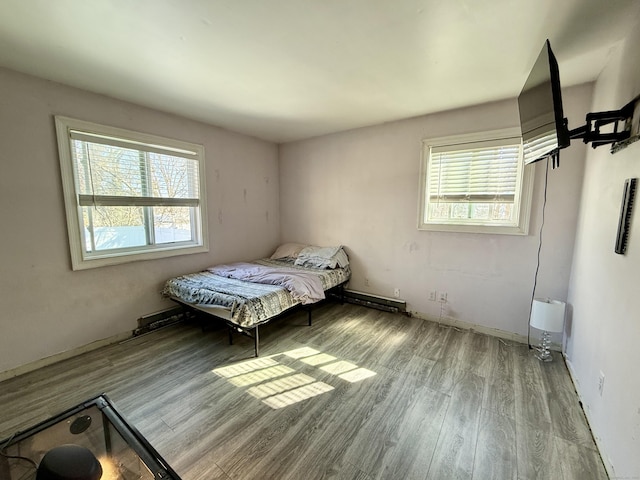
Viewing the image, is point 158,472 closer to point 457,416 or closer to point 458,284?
point 457,416

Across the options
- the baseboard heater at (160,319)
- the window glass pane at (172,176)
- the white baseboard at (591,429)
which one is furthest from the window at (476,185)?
the baseboard heater at (160,319)

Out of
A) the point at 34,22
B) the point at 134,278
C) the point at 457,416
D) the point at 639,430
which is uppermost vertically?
the point at 34,22

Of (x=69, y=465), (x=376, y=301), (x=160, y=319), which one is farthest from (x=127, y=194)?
(x=376, y=301)

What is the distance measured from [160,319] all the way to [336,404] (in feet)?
7.57

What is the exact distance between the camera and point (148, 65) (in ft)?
6.41

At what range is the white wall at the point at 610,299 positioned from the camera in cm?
123

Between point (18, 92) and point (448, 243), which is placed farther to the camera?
point (448, 243)

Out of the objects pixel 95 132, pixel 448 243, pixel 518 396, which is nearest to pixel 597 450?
pixel 518 396

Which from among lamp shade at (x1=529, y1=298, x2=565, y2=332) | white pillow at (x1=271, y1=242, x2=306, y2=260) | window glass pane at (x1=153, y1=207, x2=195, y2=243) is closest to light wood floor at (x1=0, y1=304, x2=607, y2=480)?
lamp shade at (x1=529, y1=298, x2=565, y2=332)

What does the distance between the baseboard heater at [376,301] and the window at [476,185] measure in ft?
3.46

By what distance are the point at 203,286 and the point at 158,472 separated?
1873 mm

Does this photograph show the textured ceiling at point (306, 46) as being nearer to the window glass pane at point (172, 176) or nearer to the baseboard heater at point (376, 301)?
the window glass pane at point (172, 176)

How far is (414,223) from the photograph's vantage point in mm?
3225

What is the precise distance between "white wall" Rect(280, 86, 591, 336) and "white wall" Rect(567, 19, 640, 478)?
0.75 feet
